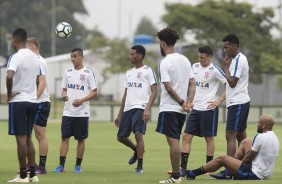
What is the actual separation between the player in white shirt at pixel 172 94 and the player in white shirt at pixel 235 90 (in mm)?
1506

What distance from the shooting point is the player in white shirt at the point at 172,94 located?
1387 cm

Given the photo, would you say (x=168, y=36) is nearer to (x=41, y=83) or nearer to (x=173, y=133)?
(x=173, y=133)

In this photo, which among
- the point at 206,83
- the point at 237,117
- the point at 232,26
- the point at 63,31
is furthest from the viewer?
the point at 232,26

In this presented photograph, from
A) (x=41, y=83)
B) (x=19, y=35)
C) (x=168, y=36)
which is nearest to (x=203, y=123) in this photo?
(x=168, y=36)

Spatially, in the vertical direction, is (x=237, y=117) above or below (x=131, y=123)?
above

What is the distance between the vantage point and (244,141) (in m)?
14.7

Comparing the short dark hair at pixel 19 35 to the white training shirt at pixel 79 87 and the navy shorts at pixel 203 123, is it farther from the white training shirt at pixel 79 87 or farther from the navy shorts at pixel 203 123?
the navy shorts at pixel 203 123

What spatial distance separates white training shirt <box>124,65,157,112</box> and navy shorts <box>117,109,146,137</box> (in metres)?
0.11

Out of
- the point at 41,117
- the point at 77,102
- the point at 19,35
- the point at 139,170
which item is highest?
the point at 19,35

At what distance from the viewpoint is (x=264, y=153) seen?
13.9 metres

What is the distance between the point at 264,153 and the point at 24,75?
3833mm

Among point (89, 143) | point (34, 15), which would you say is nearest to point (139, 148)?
point (89, 143)

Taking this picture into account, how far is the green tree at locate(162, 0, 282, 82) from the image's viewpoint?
5856 cm

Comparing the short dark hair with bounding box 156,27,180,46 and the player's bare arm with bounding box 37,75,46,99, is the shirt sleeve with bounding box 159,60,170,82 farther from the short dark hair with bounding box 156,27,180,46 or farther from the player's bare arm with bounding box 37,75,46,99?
the player's bare arm with bounding box 37,75,46,99
